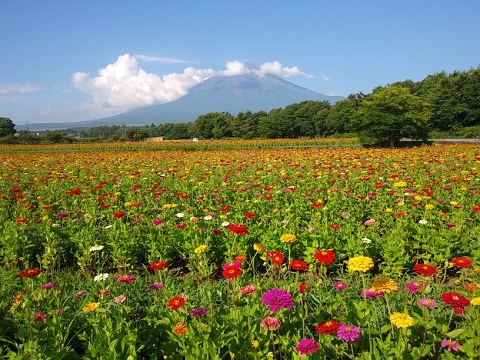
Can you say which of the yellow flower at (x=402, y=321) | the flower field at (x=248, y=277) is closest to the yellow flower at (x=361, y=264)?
the flower field at (x=248, y=277)

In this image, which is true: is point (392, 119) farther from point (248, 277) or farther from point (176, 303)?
point (176, 303)

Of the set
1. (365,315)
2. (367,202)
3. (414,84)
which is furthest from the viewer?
(414,84)

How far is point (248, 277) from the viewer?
12.8ft

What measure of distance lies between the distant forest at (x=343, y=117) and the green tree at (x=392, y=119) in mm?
18690

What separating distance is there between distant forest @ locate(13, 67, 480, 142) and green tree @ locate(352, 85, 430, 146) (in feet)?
61.3

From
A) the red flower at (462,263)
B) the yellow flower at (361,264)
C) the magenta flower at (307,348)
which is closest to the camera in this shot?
the magenta flower at (307,348)

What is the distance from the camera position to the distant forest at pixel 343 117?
2147 inches

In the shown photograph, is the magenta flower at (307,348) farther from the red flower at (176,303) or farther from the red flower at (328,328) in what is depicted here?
the red flower at (176,303)

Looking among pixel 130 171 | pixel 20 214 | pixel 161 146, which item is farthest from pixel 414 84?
pixel 20 214

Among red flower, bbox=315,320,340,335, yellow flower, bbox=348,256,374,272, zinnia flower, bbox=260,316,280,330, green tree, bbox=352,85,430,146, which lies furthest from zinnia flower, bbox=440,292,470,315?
green tree, bbox=352,85,430,146

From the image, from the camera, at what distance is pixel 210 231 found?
5184 millimetres

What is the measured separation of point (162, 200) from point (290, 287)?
538 cm

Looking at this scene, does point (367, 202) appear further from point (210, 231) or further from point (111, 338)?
point (111, 338)

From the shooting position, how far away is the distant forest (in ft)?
179
